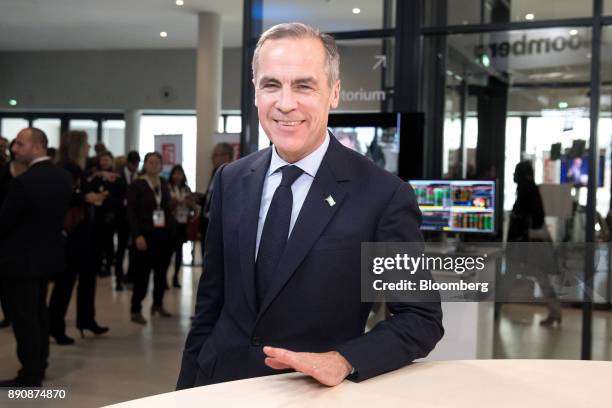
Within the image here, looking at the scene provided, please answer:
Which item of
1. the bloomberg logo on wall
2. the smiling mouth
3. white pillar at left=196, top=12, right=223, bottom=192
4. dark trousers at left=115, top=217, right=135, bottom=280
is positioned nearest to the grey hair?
the smiling mouth

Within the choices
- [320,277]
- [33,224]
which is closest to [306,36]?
[320,277]

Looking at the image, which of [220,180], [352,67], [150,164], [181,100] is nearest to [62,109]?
[181,100]

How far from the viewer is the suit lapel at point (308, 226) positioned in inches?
57.7

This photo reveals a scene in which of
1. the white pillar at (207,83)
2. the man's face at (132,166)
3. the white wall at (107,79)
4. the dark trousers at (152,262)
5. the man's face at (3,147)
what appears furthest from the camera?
the white wall at (107,79)

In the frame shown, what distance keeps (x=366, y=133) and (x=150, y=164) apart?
7.63 ft

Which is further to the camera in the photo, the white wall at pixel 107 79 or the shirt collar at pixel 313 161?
the white wall at pixel 107 79

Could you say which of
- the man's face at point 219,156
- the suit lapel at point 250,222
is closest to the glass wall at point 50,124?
the man's face at point 219,156

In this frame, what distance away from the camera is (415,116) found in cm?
563

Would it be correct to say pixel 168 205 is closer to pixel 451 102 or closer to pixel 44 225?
pixel 44 225

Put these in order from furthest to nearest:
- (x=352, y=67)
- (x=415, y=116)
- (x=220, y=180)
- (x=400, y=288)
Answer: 1. (x=352, y=67)
2. (x=415, y=116)
3. (x=220, y=180)
4. (x=400, y=288)

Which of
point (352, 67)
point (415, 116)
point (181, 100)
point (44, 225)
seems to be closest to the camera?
point (44, 225)

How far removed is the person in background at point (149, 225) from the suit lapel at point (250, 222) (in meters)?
5.27

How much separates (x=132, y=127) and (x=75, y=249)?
1144cm

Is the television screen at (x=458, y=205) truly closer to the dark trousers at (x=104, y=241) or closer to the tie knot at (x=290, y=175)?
the tie knot at (x=290, y=175)
